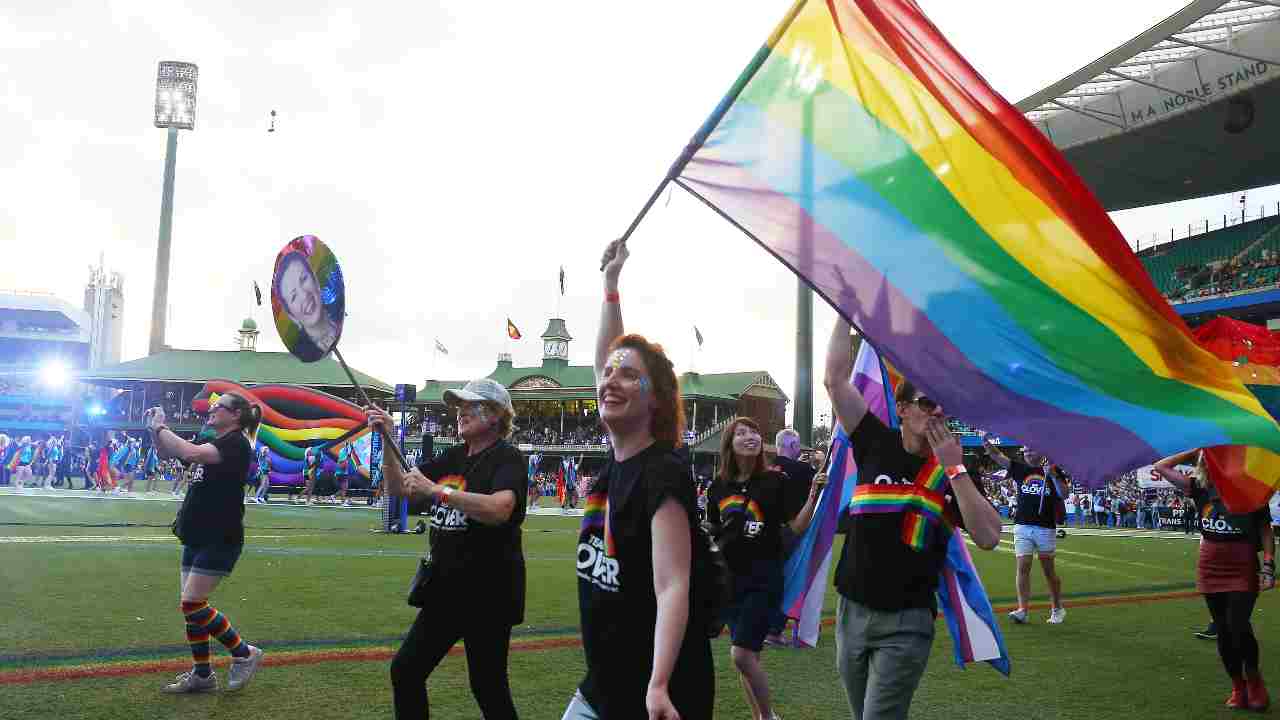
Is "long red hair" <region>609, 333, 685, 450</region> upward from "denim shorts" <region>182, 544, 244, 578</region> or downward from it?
upward

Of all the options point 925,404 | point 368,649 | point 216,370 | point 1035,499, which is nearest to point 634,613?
point 925,404

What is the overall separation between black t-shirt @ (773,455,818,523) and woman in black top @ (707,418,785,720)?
5 centimetres

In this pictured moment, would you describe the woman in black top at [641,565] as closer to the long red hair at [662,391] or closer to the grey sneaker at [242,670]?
the long red hair at [662,391]

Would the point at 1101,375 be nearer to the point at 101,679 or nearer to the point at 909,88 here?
the point at 909,88

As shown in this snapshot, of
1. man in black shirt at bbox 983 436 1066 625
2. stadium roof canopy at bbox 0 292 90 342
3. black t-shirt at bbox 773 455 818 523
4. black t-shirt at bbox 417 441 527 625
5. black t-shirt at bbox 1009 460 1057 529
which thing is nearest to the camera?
black t-shirt at bbox 417 441 527 625

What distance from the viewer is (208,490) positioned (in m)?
6.38

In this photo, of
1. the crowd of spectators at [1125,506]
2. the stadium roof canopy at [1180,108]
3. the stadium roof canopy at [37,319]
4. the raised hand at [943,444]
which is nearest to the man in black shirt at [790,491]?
the raised hand at [943,444]

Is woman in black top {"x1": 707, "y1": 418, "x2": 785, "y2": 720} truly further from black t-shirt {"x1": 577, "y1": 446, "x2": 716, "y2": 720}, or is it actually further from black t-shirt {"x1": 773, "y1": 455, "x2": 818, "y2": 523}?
black t-shirt {"x1": 577, "y1": 446, "x2": 716, "y2": 720}

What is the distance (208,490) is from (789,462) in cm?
408

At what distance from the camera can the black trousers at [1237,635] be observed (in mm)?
7008

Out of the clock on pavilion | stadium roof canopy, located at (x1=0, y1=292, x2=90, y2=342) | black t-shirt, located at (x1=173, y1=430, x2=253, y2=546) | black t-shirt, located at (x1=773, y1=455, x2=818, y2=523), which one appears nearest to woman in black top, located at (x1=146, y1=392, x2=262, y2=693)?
black t-shirt, located at (x1=173, y1=430, x2=253, y2=546)

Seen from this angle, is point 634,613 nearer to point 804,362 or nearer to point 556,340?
point 804,362

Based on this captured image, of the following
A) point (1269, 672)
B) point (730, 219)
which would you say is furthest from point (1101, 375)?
point (1269, 672)

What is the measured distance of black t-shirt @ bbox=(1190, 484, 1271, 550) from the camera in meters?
7.36
